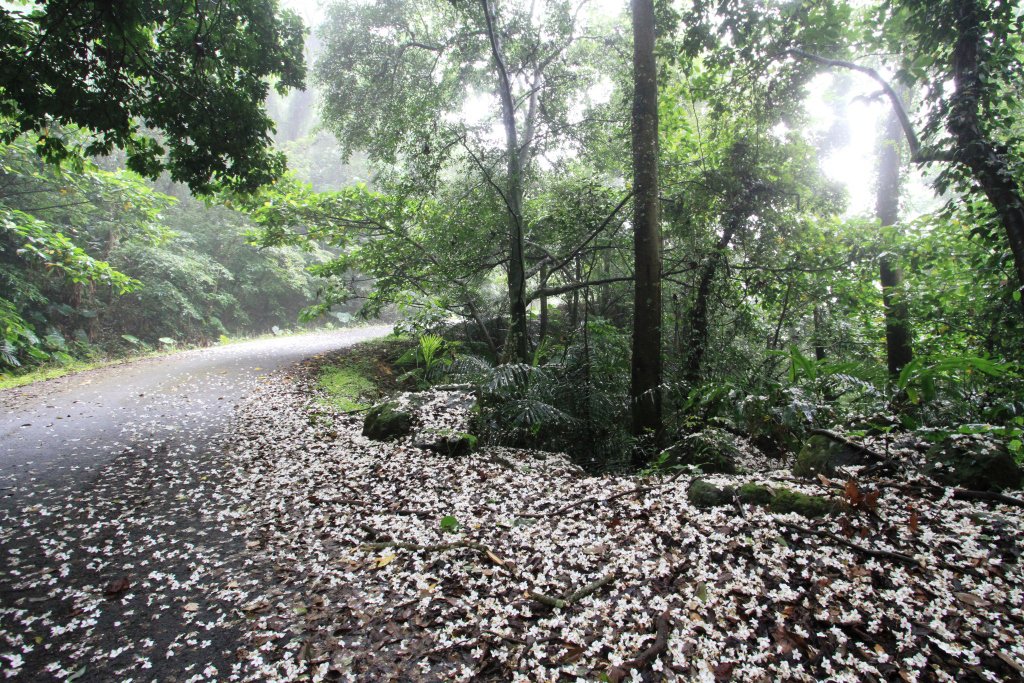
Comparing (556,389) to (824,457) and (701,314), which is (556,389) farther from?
(824,457)

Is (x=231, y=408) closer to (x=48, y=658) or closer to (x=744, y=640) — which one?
(x=48, y=658)

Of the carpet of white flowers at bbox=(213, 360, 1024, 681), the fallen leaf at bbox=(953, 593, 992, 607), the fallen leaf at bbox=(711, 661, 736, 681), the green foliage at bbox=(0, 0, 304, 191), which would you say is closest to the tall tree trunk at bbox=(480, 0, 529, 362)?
the green foliage at bbox=(0, 0, 304, 191)

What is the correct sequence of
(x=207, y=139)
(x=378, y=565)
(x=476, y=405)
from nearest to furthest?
(x=378, y=565), (x=207, y=139), (x=476, y=405)

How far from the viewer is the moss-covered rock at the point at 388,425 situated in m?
6.28

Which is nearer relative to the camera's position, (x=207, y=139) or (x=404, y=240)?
(x=207, y=139)

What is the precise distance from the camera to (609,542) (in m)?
3.39

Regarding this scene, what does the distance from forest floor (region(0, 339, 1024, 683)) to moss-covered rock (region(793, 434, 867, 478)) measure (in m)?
0.26

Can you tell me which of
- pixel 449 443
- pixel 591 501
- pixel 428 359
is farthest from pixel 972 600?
pixel 428 359

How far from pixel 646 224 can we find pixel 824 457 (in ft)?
9.99

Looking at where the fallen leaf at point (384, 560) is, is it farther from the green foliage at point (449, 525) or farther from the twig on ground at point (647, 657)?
the twig on ground at point (647, 657)

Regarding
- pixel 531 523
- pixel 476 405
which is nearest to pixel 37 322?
pixel 476 405

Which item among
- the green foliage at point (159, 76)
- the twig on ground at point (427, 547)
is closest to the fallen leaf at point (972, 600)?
the twig on ground at point (427, 547)

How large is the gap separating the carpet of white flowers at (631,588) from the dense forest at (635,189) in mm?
1379

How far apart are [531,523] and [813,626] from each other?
2.02 m
